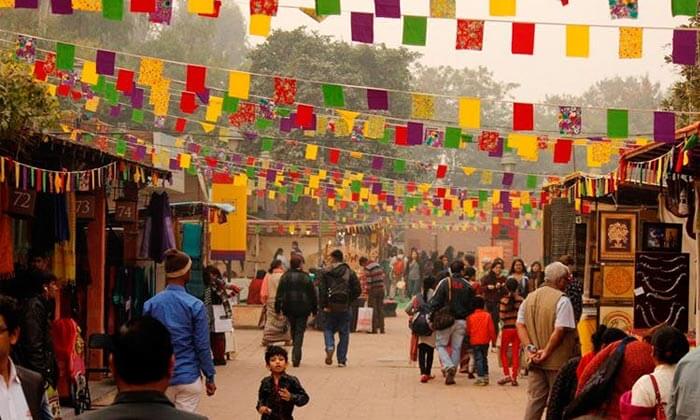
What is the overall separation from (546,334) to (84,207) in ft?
23.2

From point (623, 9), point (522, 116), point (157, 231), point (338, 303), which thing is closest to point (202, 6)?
point (623, 9)

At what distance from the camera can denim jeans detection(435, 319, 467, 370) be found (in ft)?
65.6

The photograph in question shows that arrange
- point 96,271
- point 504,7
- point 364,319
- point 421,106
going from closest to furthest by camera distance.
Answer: point 504,7 < point 421,106 < point 96,271 < point 364,319

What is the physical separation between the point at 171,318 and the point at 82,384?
16.0 feet

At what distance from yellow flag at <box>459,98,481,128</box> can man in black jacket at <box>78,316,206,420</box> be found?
1253 cm

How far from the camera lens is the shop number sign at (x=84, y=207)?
58.4 feet

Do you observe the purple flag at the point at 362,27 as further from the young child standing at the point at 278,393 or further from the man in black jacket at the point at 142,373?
the man in black jacket at the point at 142,373

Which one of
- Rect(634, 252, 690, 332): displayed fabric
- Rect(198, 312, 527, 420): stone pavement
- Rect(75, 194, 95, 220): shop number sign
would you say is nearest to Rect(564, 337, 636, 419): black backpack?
Rect(634, 252, 690, 332): displayed fabric

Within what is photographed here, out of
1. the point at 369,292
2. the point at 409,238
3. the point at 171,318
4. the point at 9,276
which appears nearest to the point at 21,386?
the point at 171,318

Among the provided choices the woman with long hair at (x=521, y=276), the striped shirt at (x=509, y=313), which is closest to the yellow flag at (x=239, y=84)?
the striped shirt at (x=509, y=313)

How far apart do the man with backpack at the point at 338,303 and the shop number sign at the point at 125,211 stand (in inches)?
147

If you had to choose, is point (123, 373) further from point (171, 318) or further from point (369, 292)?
point (369, 292)

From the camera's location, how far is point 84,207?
17875 mm

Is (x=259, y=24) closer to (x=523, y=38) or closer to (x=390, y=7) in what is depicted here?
(x=390, y=7)
